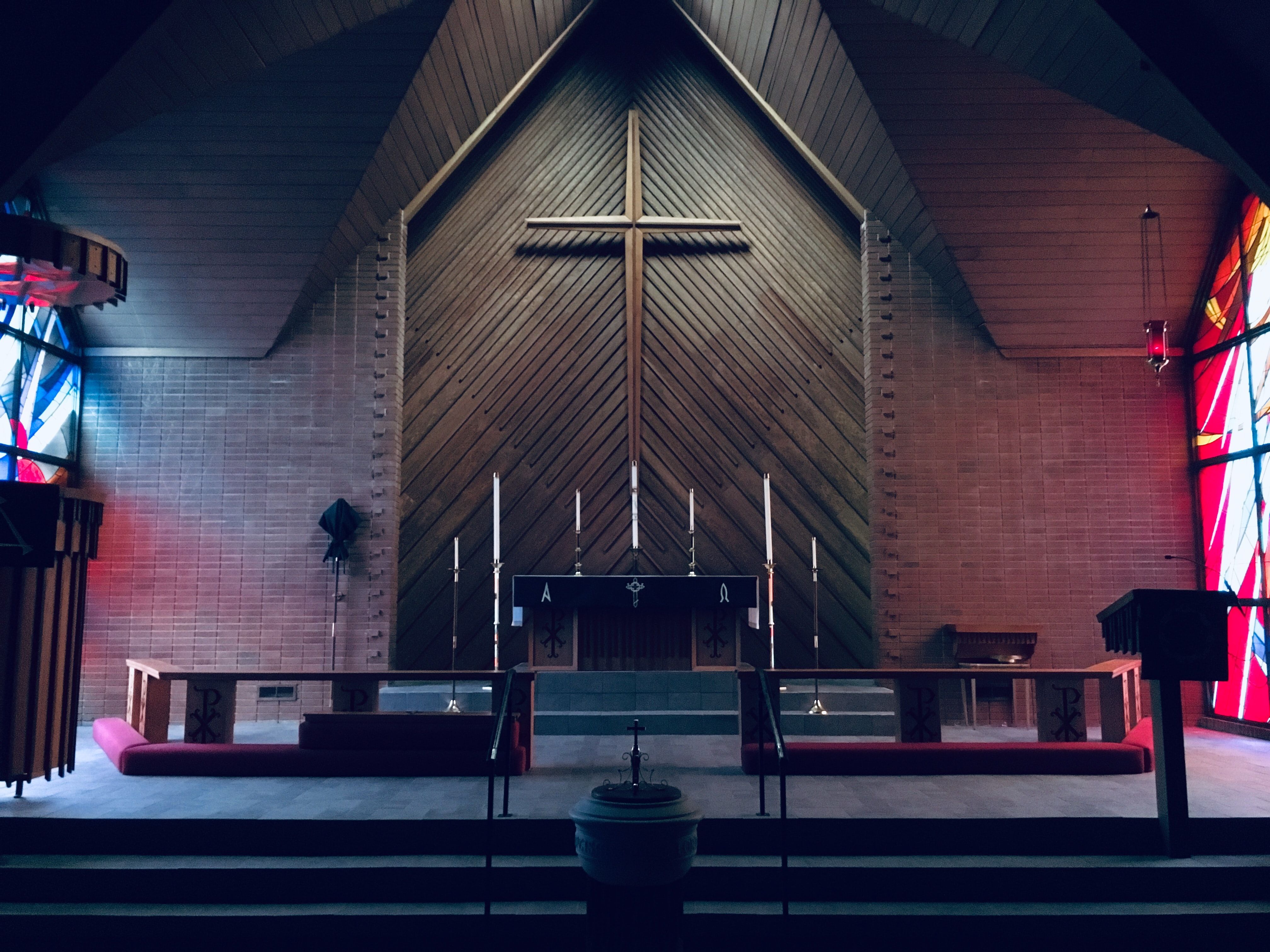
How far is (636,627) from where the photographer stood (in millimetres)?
7367

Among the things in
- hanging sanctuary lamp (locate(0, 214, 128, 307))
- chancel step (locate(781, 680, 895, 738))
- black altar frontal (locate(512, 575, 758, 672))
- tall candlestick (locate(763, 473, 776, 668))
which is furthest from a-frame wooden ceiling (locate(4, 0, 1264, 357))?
black altar frontal (locate(512, 575, 758, 672))

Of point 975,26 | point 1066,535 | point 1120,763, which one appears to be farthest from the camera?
point 1066,535

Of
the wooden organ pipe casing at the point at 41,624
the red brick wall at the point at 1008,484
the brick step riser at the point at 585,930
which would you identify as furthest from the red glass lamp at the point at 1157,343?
the wooden organ pipe casing at the point at 41,624

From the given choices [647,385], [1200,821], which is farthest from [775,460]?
[1200,821]

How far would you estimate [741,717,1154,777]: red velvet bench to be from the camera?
5625mm

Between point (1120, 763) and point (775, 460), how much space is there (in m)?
4.05

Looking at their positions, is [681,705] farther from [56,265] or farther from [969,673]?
[56,265]

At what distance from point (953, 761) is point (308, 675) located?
4.00 metres

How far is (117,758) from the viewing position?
5.68m

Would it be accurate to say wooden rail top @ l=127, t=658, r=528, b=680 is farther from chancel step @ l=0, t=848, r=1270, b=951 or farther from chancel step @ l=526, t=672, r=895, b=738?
chancel step @ l=0, t=848, r=1270, b=951

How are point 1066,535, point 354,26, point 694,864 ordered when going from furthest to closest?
point 1066,535 → point 354,26 → point 694,864

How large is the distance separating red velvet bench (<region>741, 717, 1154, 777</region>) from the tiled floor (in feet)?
0.27

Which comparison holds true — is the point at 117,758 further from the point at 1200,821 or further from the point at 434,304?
the point at 1200,821

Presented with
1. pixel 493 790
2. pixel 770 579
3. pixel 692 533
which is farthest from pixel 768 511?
pixel 493 790
